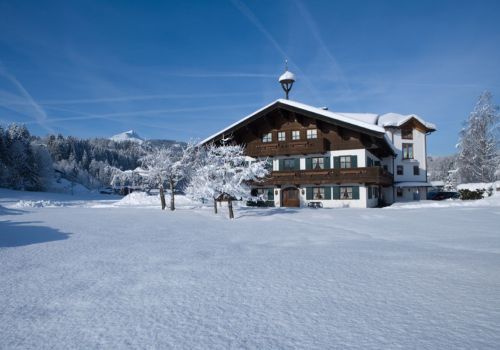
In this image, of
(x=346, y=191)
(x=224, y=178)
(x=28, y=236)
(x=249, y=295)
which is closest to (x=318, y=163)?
(x=346, y=191)

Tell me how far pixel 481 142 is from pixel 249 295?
50.1 m

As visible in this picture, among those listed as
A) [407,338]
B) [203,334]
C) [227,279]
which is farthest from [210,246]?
[407,338]

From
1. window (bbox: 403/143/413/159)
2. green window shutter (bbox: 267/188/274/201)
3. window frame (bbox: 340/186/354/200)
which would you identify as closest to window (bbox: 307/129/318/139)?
window frame (bbox: 340/186/354/200)

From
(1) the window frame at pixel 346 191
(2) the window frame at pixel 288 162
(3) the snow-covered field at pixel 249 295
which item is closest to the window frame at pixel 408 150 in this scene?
(1) the window frame at pixel 346 191

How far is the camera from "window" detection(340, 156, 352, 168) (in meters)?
30.0

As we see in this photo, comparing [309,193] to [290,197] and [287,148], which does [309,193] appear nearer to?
[290,197]

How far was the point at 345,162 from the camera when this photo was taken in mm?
30172

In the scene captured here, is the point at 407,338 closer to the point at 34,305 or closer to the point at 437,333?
the point at 437,333

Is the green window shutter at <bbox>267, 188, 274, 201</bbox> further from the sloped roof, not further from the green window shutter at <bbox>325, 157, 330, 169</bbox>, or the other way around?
the sloped roof

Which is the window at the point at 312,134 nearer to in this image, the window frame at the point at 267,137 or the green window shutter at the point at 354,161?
the window frame at the point at 267,137

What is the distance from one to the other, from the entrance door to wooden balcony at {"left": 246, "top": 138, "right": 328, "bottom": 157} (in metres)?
3.68

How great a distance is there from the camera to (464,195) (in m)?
33.2

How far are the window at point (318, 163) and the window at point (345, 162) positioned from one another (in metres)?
1.74

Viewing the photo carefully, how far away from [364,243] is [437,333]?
22.5 ft
